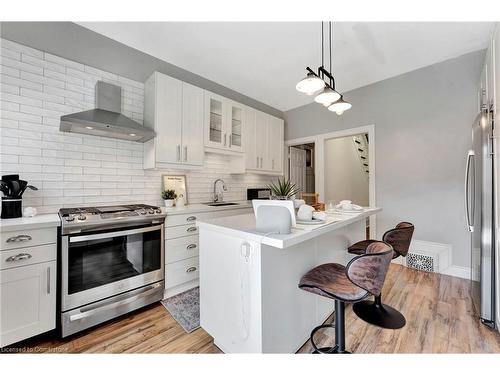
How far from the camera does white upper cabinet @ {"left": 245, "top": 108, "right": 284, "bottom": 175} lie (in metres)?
3.65

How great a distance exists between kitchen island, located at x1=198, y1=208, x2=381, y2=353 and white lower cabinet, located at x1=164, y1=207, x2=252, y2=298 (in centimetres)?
83

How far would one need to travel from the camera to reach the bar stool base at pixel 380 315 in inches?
71.6

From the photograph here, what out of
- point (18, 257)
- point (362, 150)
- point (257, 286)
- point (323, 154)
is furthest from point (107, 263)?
point (362, 150)

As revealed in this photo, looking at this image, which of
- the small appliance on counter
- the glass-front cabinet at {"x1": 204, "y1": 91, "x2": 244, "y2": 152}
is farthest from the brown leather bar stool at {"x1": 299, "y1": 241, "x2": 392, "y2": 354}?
the small appliance on counter

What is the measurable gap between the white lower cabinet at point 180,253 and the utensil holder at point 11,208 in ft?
3.78

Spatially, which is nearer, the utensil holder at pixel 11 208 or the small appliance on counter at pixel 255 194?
the utensil holder at pixel 11 208

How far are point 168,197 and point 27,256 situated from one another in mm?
1379

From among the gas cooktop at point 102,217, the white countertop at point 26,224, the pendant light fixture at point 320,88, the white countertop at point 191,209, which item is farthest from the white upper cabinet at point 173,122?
the pendant light fixture at point 320,88

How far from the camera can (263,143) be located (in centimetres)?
393

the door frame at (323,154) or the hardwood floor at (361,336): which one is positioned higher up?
the door frame at (323,154)

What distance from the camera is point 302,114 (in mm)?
4426

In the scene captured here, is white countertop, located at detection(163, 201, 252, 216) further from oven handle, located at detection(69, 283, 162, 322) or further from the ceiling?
the ceiling

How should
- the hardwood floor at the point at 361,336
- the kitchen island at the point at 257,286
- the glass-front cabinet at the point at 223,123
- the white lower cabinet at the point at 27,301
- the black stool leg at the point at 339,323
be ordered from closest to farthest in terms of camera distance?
the kitchen island at the point at 257,286
the black stool leg at the point at 339,323
the white lower cabinet at the point at 27,301
the hardwood floor at the point at 361,336
the glass-front cabinet at the point at 223,123

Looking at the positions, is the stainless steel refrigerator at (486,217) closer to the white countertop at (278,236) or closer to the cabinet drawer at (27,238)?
the white countertop at (278,236)
